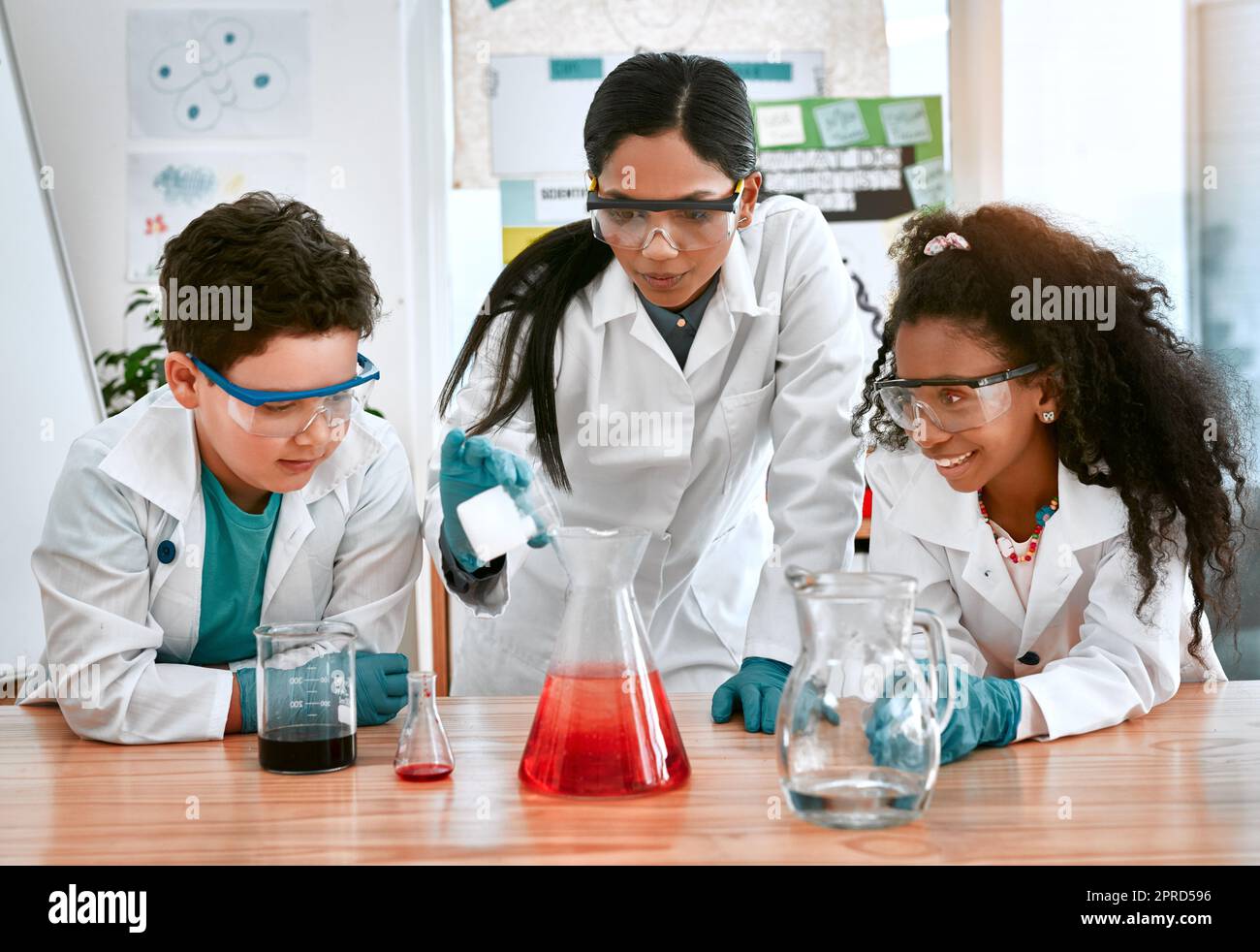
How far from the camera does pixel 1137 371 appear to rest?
1.57m

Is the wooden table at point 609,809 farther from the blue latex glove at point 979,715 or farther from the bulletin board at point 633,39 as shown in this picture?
the bulletin board at point 633,39

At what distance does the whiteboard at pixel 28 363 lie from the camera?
2676 mm

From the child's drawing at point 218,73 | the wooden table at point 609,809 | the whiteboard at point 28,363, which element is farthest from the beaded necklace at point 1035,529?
the child's drawing at point 218,73

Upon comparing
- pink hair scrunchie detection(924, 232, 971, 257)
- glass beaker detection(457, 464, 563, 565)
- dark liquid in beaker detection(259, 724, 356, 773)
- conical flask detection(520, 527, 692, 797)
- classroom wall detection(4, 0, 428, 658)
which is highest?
classroom wall detection(4, 0, 428, 658)

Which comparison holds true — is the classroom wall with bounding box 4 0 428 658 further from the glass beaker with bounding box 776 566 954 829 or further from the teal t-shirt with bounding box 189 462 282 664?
the glass beaker with bounding box 776 566 954 829

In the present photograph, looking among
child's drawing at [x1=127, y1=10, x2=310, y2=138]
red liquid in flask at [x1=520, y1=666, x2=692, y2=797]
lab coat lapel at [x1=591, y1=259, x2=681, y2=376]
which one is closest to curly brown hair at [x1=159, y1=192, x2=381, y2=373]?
lab coat lapel at [x1=591, y1=259, x2=681, y2=376]

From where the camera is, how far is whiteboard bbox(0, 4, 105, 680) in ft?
8.78

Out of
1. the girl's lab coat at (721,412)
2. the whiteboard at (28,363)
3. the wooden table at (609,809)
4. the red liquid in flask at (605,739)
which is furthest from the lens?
the whiteboard at (28,363)

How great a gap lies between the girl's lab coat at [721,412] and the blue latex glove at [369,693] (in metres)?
0.27

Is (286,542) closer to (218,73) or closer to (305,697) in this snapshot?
(305,697)

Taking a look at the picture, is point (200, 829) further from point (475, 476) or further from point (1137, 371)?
point (1137, 371)

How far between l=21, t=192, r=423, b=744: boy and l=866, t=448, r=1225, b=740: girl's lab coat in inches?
27.6
